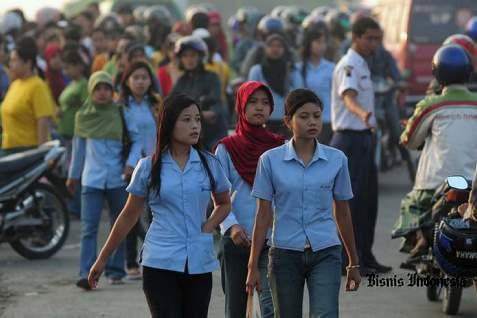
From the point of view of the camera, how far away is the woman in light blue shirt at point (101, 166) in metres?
11.5

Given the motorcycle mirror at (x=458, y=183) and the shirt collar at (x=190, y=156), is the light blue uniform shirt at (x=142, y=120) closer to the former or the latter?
the motorcycle mirror at (x=458, y=183)

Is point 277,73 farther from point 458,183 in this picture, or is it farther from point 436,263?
point 458,183

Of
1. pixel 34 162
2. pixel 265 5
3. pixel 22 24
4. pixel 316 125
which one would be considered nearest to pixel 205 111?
pixel 34 162

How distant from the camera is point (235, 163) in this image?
8281 millimetres

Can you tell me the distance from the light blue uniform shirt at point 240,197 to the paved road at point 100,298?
209 centimetres

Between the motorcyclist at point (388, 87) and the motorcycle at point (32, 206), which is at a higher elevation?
the motorcyclist at point (388, 87)

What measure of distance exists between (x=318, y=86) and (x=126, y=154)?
3.79 meters

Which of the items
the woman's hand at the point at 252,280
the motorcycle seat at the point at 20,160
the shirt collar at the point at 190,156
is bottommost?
the motorcycle seat at the point at 20,160

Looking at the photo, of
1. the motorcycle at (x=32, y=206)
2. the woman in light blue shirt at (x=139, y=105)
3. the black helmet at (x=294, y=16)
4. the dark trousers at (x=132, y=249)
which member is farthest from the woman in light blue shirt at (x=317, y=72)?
the black helmet at (x=294, y=16)

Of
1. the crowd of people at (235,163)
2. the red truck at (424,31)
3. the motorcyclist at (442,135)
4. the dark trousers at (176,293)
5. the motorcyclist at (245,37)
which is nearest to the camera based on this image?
the dark trousers at (176,293)

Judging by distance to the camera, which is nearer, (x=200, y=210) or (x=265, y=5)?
(x=200, y=210)

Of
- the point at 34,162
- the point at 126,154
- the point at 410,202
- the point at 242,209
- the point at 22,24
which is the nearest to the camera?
the point at 242,209

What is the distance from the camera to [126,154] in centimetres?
1155

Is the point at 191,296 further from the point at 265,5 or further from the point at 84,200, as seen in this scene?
the point at 265,5
